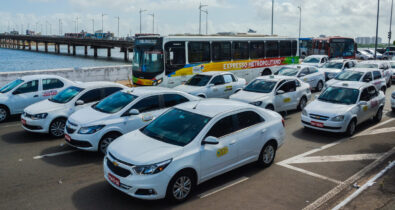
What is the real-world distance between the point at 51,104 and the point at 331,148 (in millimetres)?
8531

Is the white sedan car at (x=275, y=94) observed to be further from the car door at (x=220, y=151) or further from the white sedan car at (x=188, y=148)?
the car door at (x=220, y=151)

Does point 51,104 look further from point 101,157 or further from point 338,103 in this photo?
point 338,103

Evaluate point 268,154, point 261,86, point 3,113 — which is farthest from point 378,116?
point 3,113

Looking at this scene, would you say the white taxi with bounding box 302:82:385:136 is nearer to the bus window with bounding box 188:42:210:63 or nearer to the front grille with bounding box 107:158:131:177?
the front grille with bounding box 107:158:131:177

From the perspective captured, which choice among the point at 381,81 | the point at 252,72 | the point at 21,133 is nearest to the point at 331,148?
the point at 21,133

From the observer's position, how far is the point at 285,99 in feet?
45.4

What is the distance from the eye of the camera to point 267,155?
8188 millimetres

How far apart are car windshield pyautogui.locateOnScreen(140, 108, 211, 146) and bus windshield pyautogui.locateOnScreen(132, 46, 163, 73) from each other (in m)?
9.64

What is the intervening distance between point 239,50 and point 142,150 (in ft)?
51.6

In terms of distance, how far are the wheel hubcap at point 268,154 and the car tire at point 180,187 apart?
2.30 metres

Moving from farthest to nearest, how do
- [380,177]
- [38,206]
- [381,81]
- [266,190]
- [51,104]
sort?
[381,81], [51,104], [380,177], [266,190], [38,206]

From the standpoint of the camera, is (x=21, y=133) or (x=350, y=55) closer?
(x=21, y=133)

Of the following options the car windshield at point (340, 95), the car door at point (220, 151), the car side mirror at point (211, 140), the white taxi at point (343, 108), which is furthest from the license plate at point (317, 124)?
the car side mirror at point (211, 140)

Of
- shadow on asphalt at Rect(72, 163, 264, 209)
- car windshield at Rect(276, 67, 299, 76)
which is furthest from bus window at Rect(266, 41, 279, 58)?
shadow on asphalt at Rect(72, 163, 264, 209)
